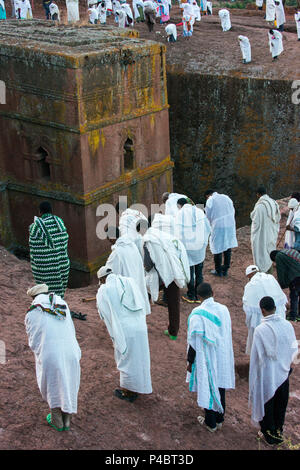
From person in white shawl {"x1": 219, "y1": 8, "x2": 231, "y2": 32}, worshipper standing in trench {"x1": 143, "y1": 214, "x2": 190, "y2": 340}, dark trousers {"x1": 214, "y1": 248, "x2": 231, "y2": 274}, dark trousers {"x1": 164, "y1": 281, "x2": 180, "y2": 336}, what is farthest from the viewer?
person in white shawl {"x1": 219, "y1": 8, "x2": 231, "y2": 32}

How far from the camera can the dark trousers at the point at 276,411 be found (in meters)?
5.25

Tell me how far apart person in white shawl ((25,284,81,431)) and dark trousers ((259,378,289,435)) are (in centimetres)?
166

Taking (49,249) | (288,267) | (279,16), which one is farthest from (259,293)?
(279,16)

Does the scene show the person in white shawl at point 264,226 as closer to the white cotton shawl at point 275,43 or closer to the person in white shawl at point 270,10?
the white cotton shawl at point 275,43

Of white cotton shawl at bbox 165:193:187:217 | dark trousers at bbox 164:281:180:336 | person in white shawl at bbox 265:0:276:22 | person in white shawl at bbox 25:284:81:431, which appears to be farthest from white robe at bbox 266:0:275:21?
person in white shawl at bbox 25:284:81:431

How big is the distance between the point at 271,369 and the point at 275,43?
10922 mm

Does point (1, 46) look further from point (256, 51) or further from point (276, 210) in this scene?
point (256, 51)

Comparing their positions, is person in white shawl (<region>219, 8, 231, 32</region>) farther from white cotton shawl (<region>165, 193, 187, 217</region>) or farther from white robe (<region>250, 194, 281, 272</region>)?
white cotton shawl (<region>165, 193, 187, 217</region>)

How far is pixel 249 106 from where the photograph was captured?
13609mm

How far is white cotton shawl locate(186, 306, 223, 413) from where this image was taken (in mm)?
5086

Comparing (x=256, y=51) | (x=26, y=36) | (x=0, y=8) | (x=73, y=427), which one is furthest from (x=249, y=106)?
(x=73, y=427)

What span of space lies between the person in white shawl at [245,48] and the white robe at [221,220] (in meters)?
6.79

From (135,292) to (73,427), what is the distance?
126 centimetres

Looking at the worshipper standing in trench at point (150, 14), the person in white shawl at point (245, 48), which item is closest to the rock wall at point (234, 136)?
the person in white shawl at point (245, 48)
